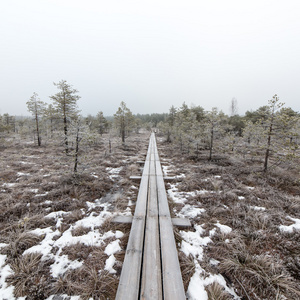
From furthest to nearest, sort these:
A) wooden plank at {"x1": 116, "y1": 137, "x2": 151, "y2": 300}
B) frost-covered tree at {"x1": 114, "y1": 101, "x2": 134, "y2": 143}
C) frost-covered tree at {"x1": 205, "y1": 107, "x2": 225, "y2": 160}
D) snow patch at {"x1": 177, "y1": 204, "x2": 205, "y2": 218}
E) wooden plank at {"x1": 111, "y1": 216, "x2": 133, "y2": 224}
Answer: frost-covered tree at {"x1": 114, "y1": 101, "x2": 134, "y2": 143} → frost-covered tree at {"x1": 205, "y1": 107, "x2": 225, "y2": 160} → snow patch at {"x1": 177, "y1": 204, "x2": 205, "y2": 218} → wooden plank at {"x1": 111, "y1": 216, "x2": 133, "y2": 224} → wooden plank at {"x1": 116, "y1": 137, "x2": 151, "y2": 300}

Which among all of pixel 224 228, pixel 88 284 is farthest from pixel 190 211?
pixel 88 284

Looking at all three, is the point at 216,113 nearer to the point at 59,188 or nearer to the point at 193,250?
the point at 193,250

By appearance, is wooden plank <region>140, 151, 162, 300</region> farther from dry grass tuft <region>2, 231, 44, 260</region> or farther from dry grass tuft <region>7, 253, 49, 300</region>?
dry grass tuft <region>2, 231, 44, 260</region>

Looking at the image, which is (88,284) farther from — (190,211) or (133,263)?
(190,211)

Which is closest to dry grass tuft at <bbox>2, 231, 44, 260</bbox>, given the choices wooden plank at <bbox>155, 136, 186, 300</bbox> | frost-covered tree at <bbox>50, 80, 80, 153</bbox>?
wooden plank at <bbox>155, 136, 186, 300</bbox>

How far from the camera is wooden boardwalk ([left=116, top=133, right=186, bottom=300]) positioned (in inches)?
93.9

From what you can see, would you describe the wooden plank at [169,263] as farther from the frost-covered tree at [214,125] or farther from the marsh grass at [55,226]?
the frost-covered tree at [214,125]

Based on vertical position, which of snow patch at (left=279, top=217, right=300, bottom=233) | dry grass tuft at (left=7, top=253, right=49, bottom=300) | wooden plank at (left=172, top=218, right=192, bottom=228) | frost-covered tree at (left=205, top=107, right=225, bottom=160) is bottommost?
dry grass tuft at (left=7, top=253, right=49, bottom=300)

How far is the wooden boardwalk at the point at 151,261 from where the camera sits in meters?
2.38

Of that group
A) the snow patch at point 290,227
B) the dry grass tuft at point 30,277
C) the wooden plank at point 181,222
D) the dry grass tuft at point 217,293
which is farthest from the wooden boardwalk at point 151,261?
the snow patch at point 290,227

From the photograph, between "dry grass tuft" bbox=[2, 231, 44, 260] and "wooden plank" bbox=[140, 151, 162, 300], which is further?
"dry grass tuft" bbox=[2, 231, 44, 260]

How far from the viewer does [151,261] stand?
294 centimetres

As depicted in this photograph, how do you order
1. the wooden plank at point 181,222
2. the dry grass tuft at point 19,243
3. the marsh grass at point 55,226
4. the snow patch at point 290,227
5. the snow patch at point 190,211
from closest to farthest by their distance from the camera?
1. the marsh grass at point 55,226
2. the dry grass tuft at point 19,243
3. the snow patch at point 290,227
4. the wooden plank at point 181,222
5. the snow patch at point 190,211

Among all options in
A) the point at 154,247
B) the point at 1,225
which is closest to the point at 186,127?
the point at 154,247
